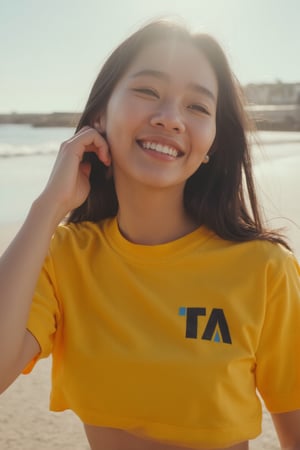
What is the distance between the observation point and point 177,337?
1447 mm

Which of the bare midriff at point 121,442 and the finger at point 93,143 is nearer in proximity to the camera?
the bare midriff at point 121,442

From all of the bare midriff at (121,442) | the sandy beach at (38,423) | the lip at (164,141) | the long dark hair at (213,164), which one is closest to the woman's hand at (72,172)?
the long dark hair at (213,164)

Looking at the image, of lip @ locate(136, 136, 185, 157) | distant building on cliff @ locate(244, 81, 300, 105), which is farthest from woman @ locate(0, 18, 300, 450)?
distant building on cliff @ locate(244, 81, 300, 105)

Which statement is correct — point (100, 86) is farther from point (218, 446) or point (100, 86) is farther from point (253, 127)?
point (218, 446)

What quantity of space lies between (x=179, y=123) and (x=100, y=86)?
0.37 m

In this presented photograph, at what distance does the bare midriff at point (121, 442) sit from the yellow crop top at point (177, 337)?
0.08 feet

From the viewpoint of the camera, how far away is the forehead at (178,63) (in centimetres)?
158

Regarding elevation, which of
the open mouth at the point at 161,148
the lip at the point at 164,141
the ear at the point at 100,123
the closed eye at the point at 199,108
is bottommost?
the ear at the point at 100,123

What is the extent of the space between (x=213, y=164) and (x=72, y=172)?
0.45 meters

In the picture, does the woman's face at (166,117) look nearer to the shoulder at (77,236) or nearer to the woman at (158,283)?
the woman at (158,283)

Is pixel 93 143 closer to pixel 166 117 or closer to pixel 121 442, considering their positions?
pixel 166 117

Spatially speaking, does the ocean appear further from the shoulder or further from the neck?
the shoulder

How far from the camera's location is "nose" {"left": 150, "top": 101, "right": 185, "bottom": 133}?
60.2 inches

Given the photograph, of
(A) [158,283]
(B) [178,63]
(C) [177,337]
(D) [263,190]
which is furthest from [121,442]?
(D) [263,190]
